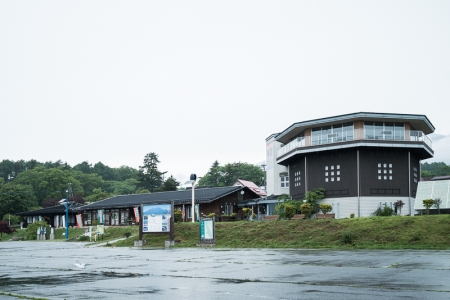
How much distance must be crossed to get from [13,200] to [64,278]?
9022 centimetres

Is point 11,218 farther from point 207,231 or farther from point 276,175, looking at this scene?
point 207,231

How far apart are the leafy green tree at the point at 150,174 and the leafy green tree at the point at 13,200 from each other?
28768 millimetres

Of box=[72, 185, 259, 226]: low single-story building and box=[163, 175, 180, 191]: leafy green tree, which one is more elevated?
box=[163, 175, 180, 191]: leafy green tree

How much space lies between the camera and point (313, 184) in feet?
146

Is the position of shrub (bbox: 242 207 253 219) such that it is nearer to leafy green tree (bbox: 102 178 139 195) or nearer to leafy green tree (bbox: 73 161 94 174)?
leafy green tree (bbox: 102 178 139 195)

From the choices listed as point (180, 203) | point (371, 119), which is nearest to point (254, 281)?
point (371, 119)

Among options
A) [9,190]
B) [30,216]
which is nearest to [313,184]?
[30,216]

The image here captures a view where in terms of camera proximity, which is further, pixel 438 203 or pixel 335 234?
pixel 438 203

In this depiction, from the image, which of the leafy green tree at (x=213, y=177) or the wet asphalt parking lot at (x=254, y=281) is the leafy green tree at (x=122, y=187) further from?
the wet asphalt parking lot at (x=254, y=281)

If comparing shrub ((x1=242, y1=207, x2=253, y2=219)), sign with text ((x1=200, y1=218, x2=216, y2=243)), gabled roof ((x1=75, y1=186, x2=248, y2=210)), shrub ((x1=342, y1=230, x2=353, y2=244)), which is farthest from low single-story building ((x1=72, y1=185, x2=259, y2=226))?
shrub ((x1=342, y1=230, x2=353, y2=244))

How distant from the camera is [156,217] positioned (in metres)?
33.8

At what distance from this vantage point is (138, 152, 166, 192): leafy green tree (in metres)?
120

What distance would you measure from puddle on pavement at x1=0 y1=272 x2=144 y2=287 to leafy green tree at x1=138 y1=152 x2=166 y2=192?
106017mm

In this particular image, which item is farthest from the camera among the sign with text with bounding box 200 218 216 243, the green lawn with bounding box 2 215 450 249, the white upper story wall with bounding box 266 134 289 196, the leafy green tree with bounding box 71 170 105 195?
the leafy green tree with bounding box 71 170 105 195
